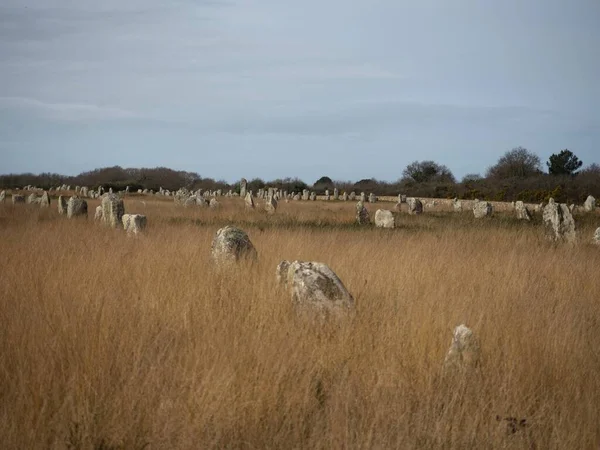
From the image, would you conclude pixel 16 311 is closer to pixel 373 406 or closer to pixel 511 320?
pixel 373 406

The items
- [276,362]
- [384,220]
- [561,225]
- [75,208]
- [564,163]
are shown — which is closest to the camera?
[276,362]

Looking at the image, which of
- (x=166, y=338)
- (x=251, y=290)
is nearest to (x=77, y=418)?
(x=166, y=338)

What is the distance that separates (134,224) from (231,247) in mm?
6014

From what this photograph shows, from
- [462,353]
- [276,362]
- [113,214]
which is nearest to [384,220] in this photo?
[113,214]

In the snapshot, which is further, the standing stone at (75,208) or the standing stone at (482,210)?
the standing stone at (482,210)

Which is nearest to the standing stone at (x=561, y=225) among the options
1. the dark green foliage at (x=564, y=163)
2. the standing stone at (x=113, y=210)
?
the standing stone at (x=113, y=210)

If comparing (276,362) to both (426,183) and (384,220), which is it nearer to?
(384,220)

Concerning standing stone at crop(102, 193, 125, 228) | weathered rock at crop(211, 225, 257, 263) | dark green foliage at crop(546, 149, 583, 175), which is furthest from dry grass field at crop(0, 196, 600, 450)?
dark green foliage at crop(546, 149, 583, 175)

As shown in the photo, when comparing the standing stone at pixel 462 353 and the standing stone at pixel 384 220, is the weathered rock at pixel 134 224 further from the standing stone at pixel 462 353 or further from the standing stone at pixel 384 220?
the standing stone at pixel 462 353

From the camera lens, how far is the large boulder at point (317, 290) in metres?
6.15

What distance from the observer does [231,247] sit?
→ 926 centimetres

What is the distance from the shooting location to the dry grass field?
379 cm

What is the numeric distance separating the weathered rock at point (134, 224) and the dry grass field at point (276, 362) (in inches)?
224

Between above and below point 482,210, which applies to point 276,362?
below
